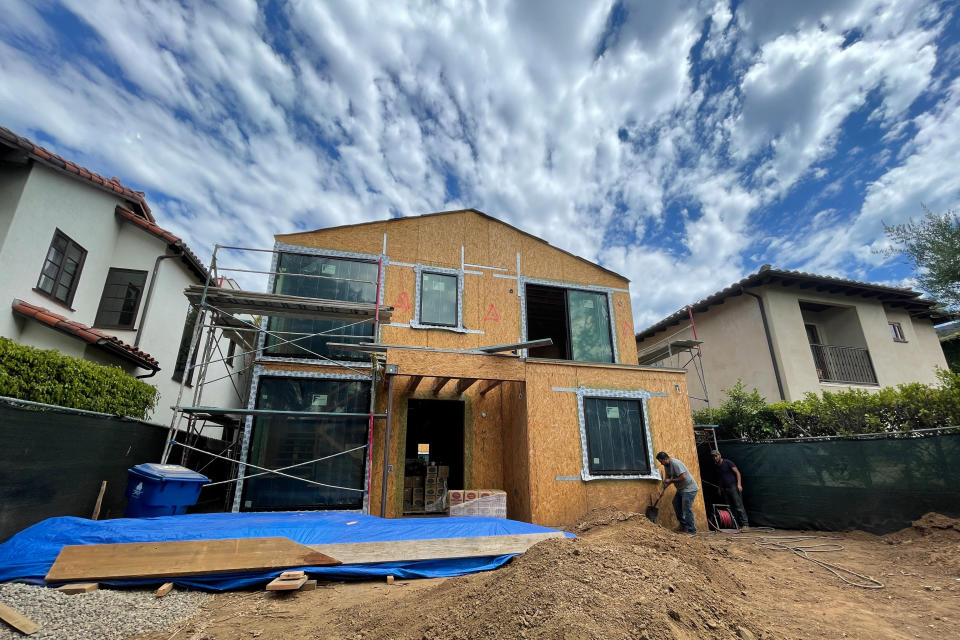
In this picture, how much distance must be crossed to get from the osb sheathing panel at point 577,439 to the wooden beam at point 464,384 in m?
1.23

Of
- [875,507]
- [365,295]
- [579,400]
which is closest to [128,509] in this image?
[365,295]

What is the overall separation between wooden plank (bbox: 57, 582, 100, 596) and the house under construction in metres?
3.20

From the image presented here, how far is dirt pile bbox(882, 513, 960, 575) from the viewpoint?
18.4 feet

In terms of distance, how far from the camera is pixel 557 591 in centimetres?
334

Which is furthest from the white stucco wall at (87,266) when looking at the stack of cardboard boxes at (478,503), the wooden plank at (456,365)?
the stack of cardboard boxes at (478,503)

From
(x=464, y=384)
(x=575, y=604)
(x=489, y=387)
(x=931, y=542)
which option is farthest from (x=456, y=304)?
(x=931, y=542)

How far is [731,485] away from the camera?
9086 mm

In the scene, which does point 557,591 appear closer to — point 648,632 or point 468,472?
point 648,632

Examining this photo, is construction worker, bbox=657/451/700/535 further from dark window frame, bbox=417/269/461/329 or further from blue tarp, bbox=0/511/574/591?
dark window frame, bbox=417/269/461/329

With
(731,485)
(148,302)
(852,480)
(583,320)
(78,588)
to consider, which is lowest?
(78,588)

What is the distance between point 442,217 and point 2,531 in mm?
9025

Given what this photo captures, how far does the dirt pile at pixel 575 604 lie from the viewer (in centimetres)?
298

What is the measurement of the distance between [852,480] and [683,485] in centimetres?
285

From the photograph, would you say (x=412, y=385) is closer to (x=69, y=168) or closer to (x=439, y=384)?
(x=439, y=384)
